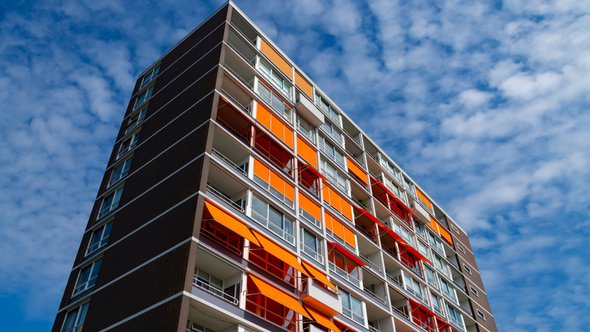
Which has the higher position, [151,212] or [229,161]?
[229,161]

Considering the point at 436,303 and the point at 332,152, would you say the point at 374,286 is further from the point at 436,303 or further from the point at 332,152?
the point at 332,152

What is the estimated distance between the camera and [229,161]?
3045 cm

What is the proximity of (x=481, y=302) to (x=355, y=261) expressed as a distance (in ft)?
82.7

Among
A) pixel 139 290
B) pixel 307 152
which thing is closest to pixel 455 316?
pixel 307 152

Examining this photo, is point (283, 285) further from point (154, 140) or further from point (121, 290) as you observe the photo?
point (154, 140)

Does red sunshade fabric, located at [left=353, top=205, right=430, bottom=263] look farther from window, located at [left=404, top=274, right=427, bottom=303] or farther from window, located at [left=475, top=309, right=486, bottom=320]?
window, located at [left=475, top=309, right=486, bottom=320]

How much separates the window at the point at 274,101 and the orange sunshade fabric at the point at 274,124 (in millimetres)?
1093

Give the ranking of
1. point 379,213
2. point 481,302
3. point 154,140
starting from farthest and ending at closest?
point 481,302
point 379,213
point 154,140

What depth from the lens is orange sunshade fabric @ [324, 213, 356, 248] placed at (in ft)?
115

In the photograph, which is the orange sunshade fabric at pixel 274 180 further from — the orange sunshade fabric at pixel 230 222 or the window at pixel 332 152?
the window at pixel 332 152

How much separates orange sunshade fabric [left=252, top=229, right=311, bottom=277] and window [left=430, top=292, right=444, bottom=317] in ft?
60.7

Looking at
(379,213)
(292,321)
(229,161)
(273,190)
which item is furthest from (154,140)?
(379,213)

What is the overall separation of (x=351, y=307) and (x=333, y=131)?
16.7 meters

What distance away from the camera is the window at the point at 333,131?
4306cm
